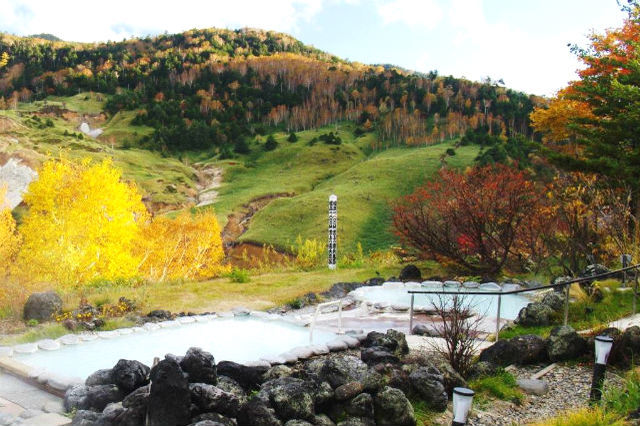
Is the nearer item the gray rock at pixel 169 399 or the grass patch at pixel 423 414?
the gray rock at pixel 169 399

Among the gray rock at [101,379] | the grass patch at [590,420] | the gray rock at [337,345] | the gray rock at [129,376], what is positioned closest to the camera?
the grass patch at [590,420]

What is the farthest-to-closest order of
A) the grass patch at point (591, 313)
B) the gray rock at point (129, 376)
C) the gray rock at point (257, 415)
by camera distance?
the grass patch at point (591, 313), the gray rock at point (129, 376), the gray rock at point (257, 415)

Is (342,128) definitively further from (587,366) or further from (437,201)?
(587,366)

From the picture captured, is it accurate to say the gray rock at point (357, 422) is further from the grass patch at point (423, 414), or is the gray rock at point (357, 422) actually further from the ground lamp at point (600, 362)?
the ground lamp at point (600, 362)

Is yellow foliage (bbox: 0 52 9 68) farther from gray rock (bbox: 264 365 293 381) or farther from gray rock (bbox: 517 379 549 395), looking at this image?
gray rock (bbox: 517 379 549 395)

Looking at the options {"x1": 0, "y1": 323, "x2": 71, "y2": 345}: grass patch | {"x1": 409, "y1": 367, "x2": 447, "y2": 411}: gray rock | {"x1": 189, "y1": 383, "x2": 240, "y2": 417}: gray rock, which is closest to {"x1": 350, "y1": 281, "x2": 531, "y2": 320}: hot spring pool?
{"x1": 409, "y1": 367, "x2": 447, "y2": 411}: gray rock

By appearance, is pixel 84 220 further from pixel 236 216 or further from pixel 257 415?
pixel 236 216

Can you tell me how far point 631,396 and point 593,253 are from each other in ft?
35.2

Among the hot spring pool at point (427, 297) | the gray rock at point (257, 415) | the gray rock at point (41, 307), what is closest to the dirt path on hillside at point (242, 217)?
the hot spring pool at point (427, 297)

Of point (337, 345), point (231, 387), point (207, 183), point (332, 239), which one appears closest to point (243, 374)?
point (231, 387)

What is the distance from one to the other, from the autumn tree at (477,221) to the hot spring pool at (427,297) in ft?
6.71

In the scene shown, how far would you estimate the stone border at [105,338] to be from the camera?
6785 millimetres

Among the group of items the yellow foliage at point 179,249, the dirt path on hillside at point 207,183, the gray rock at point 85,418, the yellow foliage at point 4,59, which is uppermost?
the yellow foliage at point 4,59

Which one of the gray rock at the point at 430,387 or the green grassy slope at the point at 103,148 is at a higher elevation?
the green grassy slope at the point at 103,148
